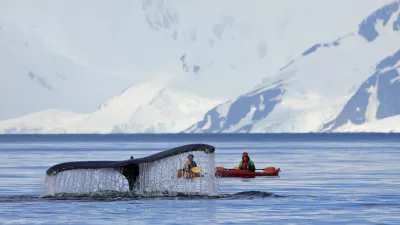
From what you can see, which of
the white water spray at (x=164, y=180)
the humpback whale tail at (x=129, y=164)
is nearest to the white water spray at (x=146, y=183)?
the white water spray at (x=164, y=180)

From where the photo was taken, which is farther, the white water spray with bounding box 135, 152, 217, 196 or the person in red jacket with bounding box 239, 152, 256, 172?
the person in red jacket with bounding box 239, 152, 256, 172

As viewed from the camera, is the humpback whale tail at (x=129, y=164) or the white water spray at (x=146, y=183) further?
the white water spray at (x=146, y=183)

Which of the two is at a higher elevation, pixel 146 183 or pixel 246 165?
pixel 246 165

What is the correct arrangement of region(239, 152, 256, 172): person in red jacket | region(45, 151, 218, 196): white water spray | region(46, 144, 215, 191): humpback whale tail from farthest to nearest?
region(239, 152, 256, 172): person in red jacket → region(45, 151, 218, 196): white water spray → region(46, 144, 215, 191): humpback whale tail

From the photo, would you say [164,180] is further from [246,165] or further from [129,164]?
[246,165]

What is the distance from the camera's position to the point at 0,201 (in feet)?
145

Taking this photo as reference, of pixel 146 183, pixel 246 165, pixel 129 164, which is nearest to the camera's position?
pixel 129 164

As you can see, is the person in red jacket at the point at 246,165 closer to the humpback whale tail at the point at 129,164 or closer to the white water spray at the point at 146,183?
the white water spray at the point at 146,183

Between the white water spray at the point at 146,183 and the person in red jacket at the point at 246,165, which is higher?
the person in red jacket at the point at 246,165

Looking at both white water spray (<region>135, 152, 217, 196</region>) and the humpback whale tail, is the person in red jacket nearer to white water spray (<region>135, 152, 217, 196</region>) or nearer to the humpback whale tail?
white water spray (<region>135, 152, 217, 196</region>)

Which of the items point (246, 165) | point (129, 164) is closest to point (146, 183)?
point (129, 164)

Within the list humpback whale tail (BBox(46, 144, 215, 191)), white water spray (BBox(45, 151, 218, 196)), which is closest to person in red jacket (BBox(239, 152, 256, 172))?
white water spray (BBox(45, 151, 218, 196))

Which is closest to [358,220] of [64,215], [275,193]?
[64,215]

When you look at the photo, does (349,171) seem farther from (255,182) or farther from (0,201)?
(0,201)
